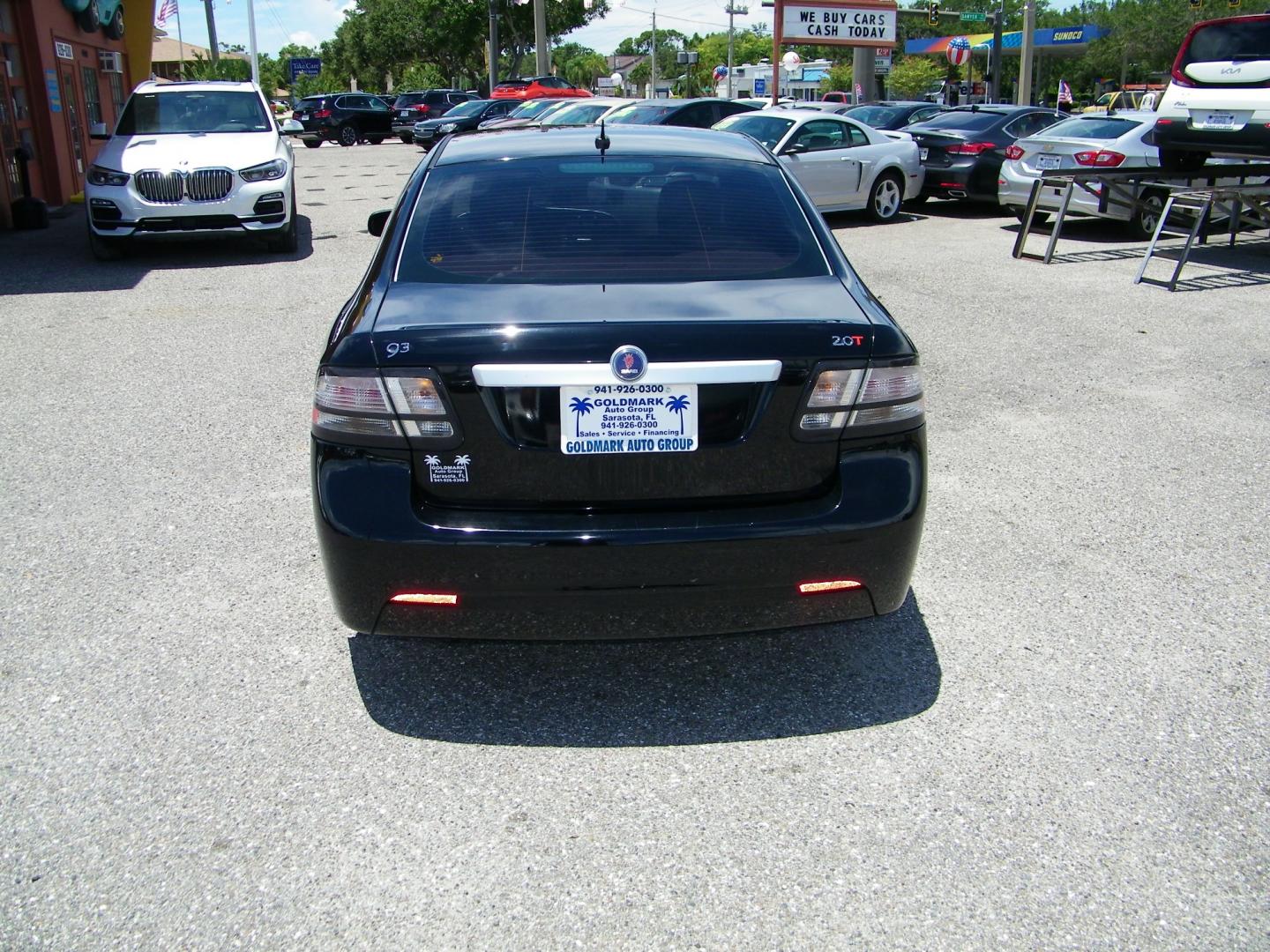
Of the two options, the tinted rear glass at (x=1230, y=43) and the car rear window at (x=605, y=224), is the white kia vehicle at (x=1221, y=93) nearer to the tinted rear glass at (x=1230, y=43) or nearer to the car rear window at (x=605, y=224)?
the tinted rear glass at (x=1230, y=43)

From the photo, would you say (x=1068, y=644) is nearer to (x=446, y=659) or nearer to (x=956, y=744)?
(x=956, y=744)

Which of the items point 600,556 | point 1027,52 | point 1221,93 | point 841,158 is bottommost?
point 600,556

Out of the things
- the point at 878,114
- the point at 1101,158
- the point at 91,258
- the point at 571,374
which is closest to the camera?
the point at 571,374

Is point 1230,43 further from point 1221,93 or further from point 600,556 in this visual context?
point 600,556

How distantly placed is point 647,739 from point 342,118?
123ft

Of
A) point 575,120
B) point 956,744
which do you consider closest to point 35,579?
point 956,744

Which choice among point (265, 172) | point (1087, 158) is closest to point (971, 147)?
point (1087, 158)

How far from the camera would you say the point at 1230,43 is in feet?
36.9

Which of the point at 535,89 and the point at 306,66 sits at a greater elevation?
the point at 306,66

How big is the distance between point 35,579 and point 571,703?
7.40 feet

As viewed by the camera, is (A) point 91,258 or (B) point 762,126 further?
(B) point 762,126

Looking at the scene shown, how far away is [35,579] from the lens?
13.9ft

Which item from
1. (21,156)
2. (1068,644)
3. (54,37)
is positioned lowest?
(1068,644)

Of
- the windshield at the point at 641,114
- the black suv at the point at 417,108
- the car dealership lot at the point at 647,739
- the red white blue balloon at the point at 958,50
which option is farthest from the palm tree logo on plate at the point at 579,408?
the red white blue balloon at the point at 958,50
